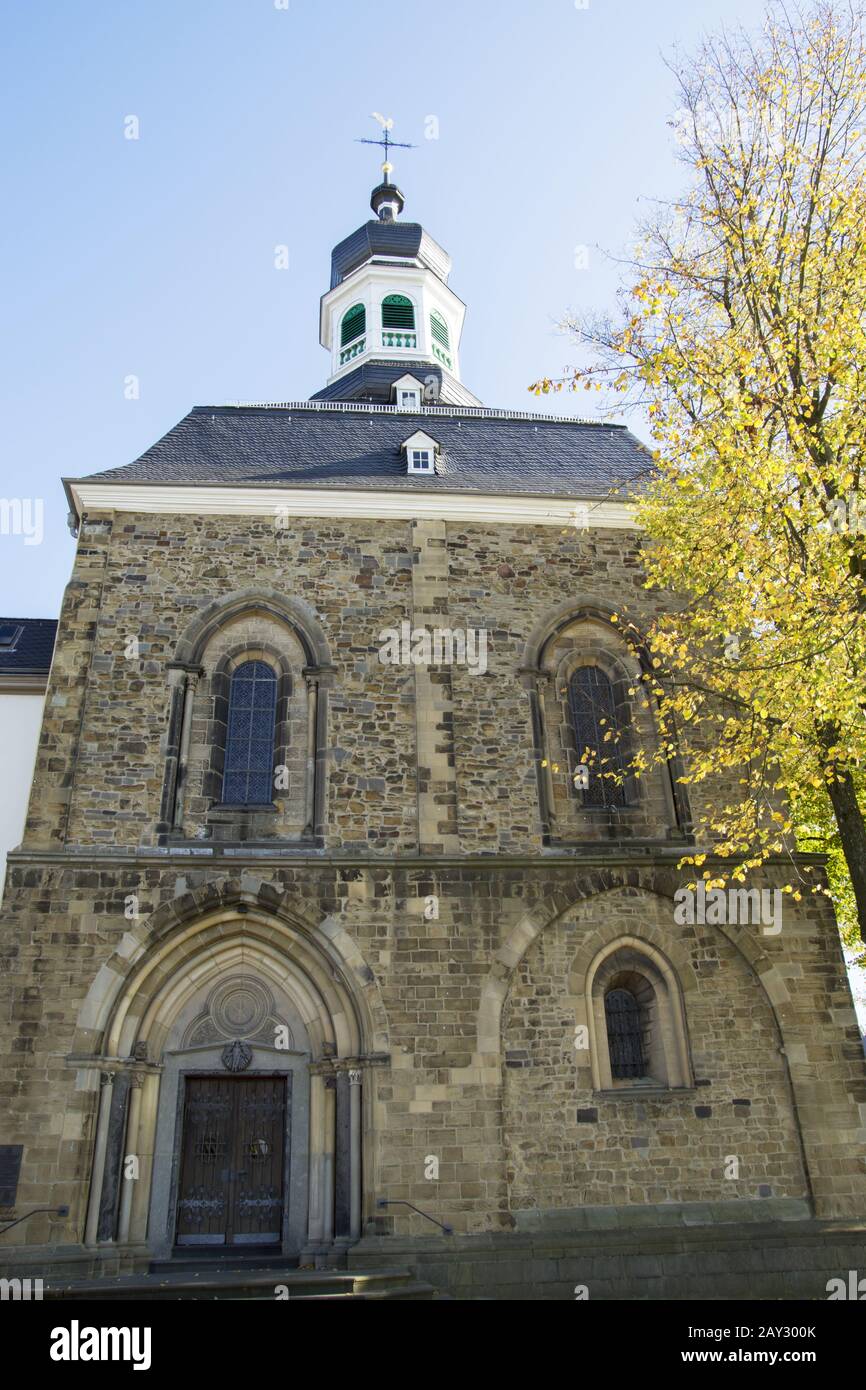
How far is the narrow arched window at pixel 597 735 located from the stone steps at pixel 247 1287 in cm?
614

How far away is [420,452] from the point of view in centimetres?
1590

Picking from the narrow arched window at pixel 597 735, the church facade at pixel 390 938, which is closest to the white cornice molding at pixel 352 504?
the church facade at pixel 390 938

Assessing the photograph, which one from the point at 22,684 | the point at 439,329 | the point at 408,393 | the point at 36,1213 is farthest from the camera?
the point at 439,329

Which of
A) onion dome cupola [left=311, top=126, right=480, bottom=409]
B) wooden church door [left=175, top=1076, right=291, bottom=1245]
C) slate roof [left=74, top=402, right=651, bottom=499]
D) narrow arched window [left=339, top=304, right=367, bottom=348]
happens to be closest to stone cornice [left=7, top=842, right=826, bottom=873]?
wooden church door [left=175, top=1076, right=291, bottom=1245]

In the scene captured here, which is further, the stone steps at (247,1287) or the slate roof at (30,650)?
the slate roof at (30,650)

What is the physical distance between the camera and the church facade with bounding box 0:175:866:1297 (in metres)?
11.0

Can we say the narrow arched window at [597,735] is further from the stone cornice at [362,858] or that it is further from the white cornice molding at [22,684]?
the white cornice molding at [22,684]

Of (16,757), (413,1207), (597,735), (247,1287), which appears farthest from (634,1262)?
(16,757)

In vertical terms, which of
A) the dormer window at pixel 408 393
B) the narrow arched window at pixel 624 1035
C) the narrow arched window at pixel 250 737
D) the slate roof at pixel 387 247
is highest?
the slate roof at pixel 387 247

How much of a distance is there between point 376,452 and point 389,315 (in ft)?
35.0

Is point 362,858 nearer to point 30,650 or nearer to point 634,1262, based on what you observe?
point 634,1262

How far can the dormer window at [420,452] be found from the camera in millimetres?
15812

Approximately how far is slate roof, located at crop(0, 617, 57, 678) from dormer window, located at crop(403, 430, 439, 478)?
6256 millimetres
